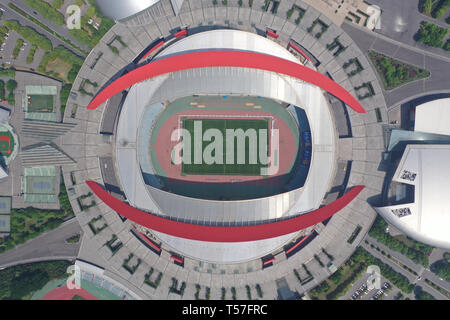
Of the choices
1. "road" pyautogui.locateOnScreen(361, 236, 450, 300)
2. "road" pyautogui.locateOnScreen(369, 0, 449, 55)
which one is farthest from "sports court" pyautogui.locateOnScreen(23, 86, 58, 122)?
"road" pyautogui.locateOnScreen(361, 236, 450, 300)

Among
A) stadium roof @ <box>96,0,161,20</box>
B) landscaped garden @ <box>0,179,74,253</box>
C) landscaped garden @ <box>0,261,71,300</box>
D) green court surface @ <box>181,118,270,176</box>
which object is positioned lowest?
landscaped garden @ <box>0,261,71,300</box>

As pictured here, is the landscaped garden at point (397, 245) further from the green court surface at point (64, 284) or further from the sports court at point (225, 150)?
the green court surface at point (64, 284)

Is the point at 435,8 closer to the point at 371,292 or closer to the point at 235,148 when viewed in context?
the point at 235,148

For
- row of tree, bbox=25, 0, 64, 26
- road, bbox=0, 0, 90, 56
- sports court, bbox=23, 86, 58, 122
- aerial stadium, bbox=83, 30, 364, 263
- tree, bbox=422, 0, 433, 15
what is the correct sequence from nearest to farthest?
aerial stadium, bbox=83, 30, 364, 263 < tree, bbox=422, 0, 433, 15 < row of tree, bbox=25, 0, 64, 26 < sports court, bbox=23, 86, 58, 122 < road, bbox=0, 0, 90, 56

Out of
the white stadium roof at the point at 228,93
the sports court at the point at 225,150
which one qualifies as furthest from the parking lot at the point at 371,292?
the sports court at the point at 225,150

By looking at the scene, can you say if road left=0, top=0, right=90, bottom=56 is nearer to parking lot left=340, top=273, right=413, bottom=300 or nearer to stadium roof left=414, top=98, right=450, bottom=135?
stadium roof left=414, top=98, right=450, bottom=135

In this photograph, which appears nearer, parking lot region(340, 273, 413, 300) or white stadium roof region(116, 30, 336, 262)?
white stadium roof region(116, 30, 336, 262)

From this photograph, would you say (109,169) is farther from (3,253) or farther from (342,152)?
(342,152)

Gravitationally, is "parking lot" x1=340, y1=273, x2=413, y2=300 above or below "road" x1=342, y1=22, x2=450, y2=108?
below
